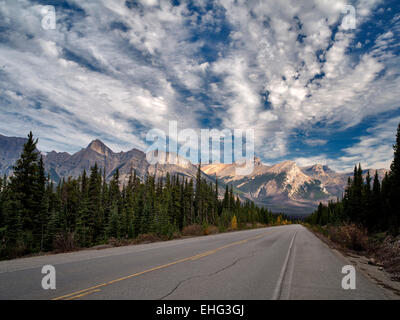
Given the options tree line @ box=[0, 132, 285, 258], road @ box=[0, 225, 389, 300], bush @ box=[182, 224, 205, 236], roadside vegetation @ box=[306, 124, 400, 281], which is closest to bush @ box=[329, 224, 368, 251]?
roadside vegetation @ box=[306, 124, 400, 281]

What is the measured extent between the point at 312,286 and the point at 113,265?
663 centimetres

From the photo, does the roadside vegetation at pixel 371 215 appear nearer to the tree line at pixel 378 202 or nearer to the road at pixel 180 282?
the tree line at pixel 378 202

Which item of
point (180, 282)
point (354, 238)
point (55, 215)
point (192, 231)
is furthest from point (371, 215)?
point (55, 215)

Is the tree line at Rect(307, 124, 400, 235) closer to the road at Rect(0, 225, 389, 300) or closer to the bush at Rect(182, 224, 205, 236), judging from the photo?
the bush at Rect(182, 224, 205, 236)

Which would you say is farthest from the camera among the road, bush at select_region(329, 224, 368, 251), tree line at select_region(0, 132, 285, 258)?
tree line at select_region(0, 132, 285, 258)

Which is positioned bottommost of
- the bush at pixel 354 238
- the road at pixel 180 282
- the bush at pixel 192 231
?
the bush at pixel 192 231

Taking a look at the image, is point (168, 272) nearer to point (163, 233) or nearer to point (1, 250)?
point (1, 250)

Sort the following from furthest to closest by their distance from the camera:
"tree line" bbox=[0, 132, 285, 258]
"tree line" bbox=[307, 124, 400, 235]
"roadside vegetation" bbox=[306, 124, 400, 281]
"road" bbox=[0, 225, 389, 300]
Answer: "tree line" bbox=[307, 124, 400, 235] → "tree line" bbox=[0, 132, 285, 258] → "roadside vegetation" bbox=[306, 124, 400, 281] → "road" bbox=[0, 225, 389, 300]

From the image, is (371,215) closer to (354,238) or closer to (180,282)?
(354,238)

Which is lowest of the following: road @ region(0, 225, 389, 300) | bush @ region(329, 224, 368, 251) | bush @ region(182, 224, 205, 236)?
bush @ region(182, 224, 205, 236)

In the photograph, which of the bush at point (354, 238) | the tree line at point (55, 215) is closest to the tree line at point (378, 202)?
the bush at point (354, 238)
